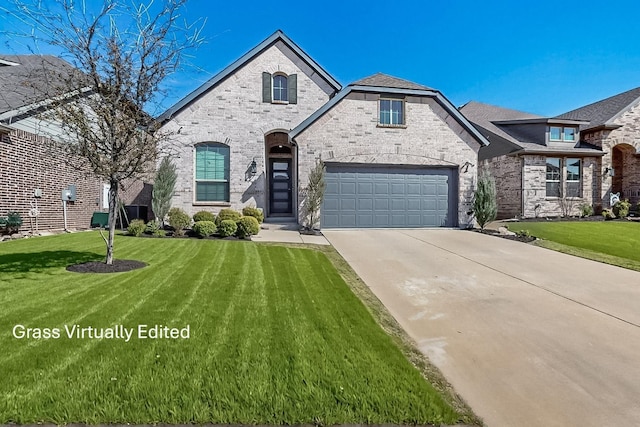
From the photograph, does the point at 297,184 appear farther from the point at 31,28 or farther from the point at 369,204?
the point at 31,28

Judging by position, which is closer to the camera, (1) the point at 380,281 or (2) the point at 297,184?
(1) the point at 380,281

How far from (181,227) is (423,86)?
11.0 m

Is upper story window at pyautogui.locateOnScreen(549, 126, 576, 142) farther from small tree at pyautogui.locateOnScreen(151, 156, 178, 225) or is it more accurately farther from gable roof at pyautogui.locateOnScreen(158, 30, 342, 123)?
small tree at pyautogui.locateOnScreen(151, 156, 178, 225)

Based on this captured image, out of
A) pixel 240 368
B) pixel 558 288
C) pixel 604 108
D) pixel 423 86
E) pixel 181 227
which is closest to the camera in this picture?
pixel 240 368

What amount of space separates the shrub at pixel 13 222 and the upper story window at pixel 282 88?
979cm

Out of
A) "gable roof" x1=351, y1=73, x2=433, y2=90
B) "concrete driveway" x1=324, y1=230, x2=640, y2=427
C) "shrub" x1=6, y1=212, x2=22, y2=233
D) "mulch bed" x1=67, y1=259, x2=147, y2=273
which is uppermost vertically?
"gable roof" x1=351, y1=73, x2=433, y2=90

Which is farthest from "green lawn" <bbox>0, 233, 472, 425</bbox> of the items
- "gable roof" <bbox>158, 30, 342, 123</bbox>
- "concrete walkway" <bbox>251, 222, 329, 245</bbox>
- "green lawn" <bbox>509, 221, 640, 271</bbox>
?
"gable roof" <bbox>158, 30, 342, 123</bbox>

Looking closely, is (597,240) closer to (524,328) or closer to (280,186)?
(524,328)

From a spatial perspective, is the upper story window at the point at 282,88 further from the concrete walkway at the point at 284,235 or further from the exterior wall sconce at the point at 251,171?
the concrete walkway at the point at 284,235

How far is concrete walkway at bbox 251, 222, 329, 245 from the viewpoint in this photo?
10312mm

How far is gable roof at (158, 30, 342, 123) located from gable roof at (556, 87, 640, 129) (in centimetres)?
1568

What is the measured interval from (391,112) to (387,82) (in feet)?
Answer: 4.60

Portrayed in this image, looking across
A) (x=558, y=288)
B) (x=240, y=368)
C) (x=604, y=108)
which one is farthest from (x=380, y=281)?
(x=604, y=108)

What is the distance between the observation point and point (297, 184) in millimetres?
13039
